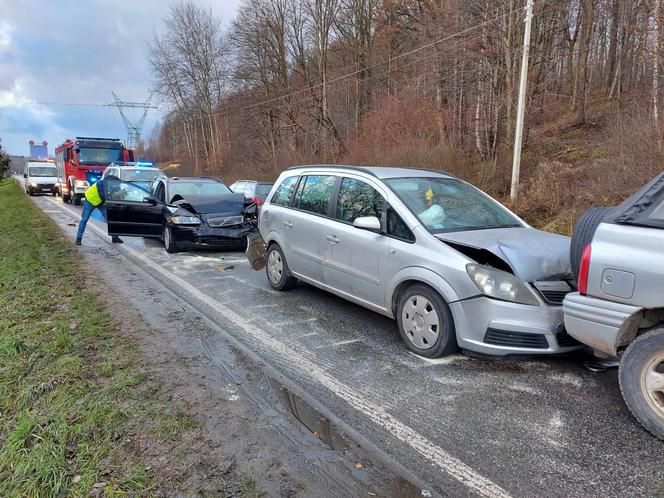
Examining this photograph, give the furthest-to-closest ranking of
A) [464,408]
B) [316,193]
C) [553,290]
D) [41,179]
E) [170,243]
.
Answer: [41,179]
[170,243]
[316,193]
[553,290]
[464,408]

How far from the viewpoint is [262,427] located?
3027mm

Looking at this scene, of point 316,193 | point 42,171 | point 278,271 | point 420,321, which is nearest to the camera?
point 420,321

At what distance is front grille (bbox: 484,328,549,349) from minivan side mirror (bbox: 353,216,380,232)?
1466 mm

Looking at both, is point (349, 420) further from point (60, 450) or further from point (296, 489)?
point (60, 450)

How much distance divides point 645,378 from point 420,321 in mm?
1745

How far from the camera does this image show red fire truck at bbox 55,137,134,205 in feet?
69.2

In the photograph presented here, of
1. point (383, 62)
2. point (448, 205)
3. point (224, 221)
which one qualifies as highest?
point (383, 62)

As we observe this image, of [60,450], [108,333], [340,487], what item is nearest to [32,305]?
[108,333]

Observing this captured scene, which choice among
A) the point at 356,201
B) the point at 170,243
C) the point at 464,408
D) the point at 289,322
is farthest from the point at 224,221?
the point at 464,408

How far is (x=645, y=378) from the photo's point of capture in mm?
2893

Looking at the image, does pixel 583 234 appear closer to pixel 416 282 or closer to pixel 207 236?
pixel 416 282

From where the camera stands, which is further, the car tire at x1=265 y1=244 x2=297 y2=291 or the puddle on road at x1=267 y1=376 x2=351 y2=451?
the car tire at x1=265 y1=244 x2=297 y2=291

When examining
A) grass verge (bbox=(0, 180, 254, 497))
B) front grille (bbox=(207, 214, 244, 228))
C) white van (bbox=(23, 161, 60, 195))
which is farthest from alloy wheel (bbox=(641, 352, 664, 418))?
white van (bbox=(23, 161, 60, 195))

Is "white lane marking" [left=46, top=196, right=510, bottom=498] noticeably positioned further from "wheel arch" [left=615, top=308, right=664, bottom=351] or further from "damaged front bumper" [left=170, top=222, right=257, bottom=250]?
"damaged front bumper" [left=170, top=222, right=257, bottom=250]
